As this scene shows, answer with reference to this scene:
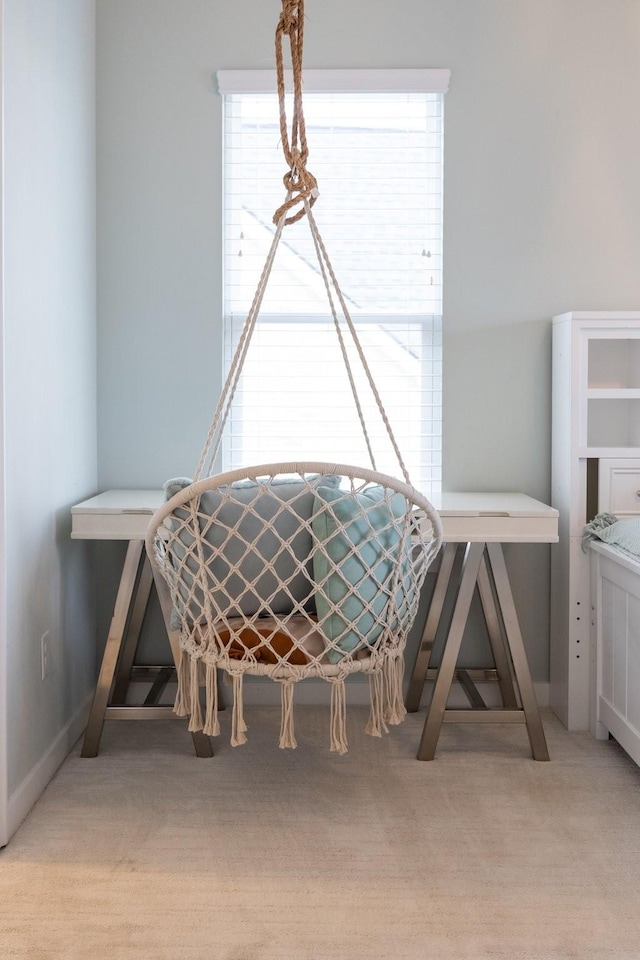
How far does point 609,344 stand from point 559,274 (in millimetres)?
319

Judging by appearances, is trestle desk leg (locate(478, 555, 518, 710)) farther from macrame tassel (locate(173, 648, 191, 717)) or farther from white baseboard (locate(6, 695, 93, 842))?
white baseboard (locate(6, 695, 93, 842))

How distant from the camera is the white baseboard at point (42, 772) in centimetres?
220

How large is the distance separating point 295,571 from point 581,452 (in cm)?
128

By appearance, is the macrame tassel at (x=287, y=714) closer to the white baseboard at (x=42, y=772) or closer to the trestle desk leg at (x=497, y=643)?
the white baseboard at (x=42, y=772)

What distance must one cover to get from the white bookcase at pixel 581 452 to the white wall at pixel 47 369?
1.71m

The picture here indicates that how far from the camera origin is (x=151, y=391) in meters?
3.15

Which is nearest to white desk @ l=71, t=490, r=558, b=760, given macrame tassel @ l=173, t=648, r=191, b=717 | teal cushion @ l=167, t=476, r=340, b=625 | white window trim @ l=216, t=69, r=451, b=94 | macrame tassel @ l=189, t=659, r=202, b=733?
macrame tassel @ l=173, t=648, r=191, b=717

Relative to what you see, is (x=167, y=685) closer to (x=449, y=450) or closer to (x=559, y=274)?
(x=449, y=450)

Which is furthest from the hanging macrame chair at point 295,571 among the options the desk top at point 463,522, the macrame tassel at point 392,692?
the desk top at point 463,522

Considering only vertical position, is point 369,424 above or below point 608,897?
above

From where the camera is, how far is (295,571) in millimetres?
2088

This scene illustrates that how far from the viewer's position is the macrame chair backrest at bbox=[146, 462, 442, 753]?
6.58 ft

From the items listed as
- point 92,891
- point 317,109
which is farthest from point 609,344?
point 92,891

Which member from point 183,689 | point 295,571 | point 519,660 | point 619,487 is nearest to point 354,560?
point 295,571
